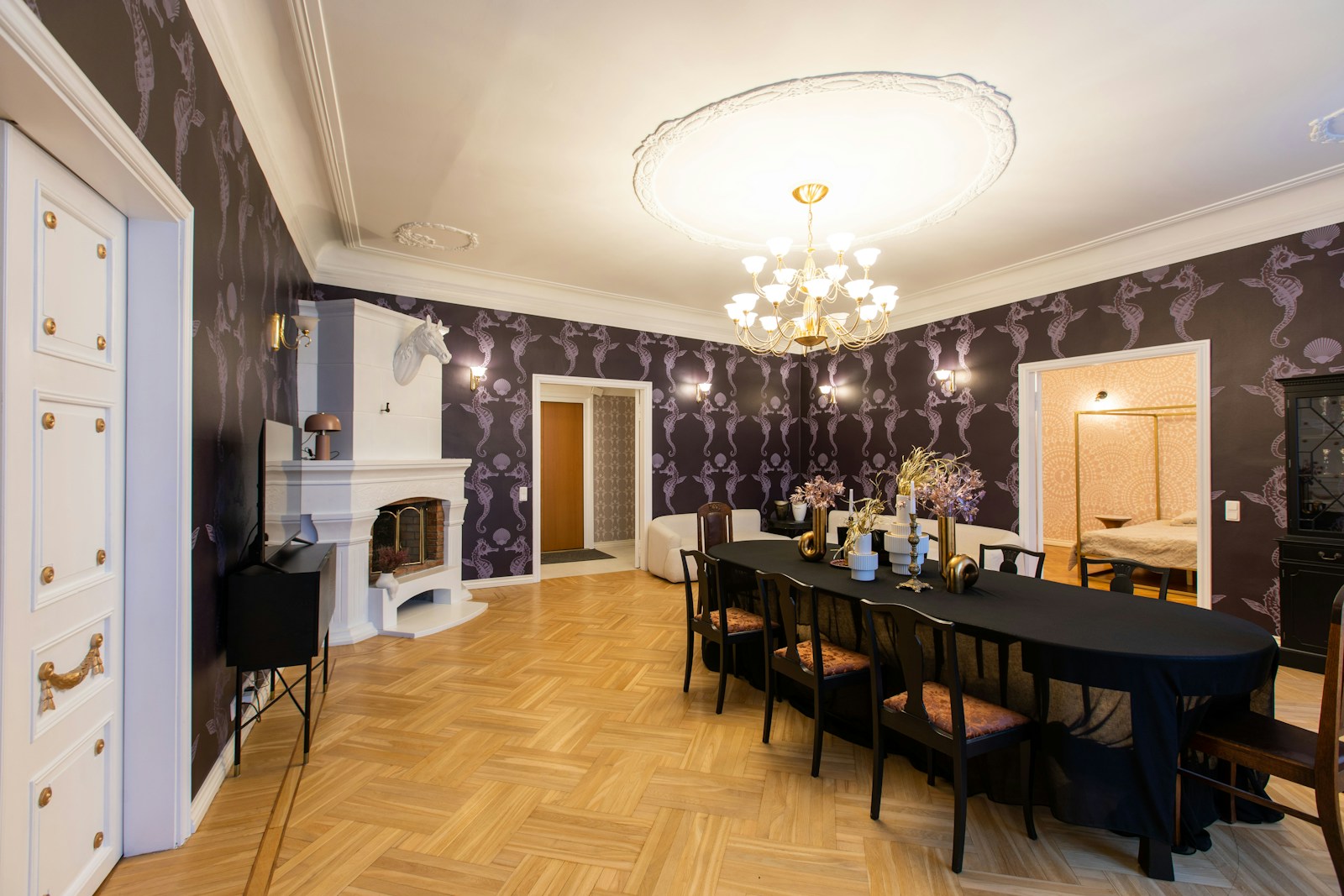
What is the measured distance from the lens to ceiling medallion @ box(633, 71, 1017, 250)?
271 centimetres

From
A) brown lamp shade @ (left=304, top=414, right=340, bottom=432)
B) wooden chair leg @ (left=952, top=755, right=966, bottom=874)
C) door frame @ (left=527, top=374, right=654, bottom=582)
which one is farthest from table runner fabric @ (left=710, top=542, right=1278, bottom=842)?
door frame @ (left=527, top=374, right=654, bottom=582)

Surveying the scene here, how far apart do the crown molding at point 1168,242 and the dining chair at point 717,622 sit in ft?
13.4

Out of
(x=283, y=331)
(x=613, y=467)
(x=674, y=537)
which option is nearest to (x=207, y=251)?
(x=283, y=331)

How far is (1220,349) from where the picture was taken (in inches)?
164

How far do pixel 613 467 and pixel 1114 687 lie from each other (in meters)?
7.62

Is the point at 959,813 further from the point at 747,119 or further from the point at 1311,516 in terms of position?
the point at 1311,516

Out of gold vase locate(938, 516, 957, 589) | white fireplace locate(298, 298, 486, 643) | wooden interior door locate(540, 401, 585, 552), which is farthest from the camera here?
wooden interior door locate(540, 401, 585, 552)

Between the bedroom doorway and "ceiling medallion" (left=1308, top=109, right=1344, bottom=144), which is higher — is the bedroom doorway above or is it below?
below

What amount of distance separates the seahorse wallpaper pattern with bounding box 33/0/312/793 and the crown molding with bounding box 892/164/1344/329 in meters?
5.60

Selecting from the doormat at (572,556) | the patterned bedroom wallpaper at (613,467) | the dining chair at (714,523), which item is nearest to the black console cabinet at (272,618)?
the dining chair at (714,523)

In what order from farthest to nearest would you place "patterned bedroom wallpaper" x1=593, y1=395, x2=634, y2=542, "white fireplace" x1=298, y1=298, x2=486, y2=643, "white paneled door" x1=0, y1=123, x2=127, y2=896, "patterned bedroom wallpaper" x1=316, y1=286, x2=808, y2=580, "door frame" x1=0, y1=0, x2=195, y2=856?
"patterned bedroom wallpaper" x1=593, y1=395, x2=634, y2=542
"patterned bedroom wallpaper" x1=316, y1=286, x2=808, y2=580
"white fireplace" x1=298, y1=298, x2=486, y2=643
"door frame" x1=0, y1=0, x2=195, y2=856
"white paneled door" x1=0, y1=123, x2=127, y2=896

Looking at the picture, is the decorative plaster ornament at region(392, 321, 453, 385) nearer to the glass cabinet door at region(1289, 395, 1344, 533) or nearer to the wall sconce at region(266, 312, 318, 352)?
the wall sconce at region(266, 312, 318, 352)

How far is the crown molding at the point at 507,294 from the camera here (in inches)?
203

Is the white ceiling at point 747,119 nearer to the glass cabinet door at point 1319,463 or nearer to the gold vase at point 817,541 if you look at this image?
the glass cabinet door at point 1319,463
